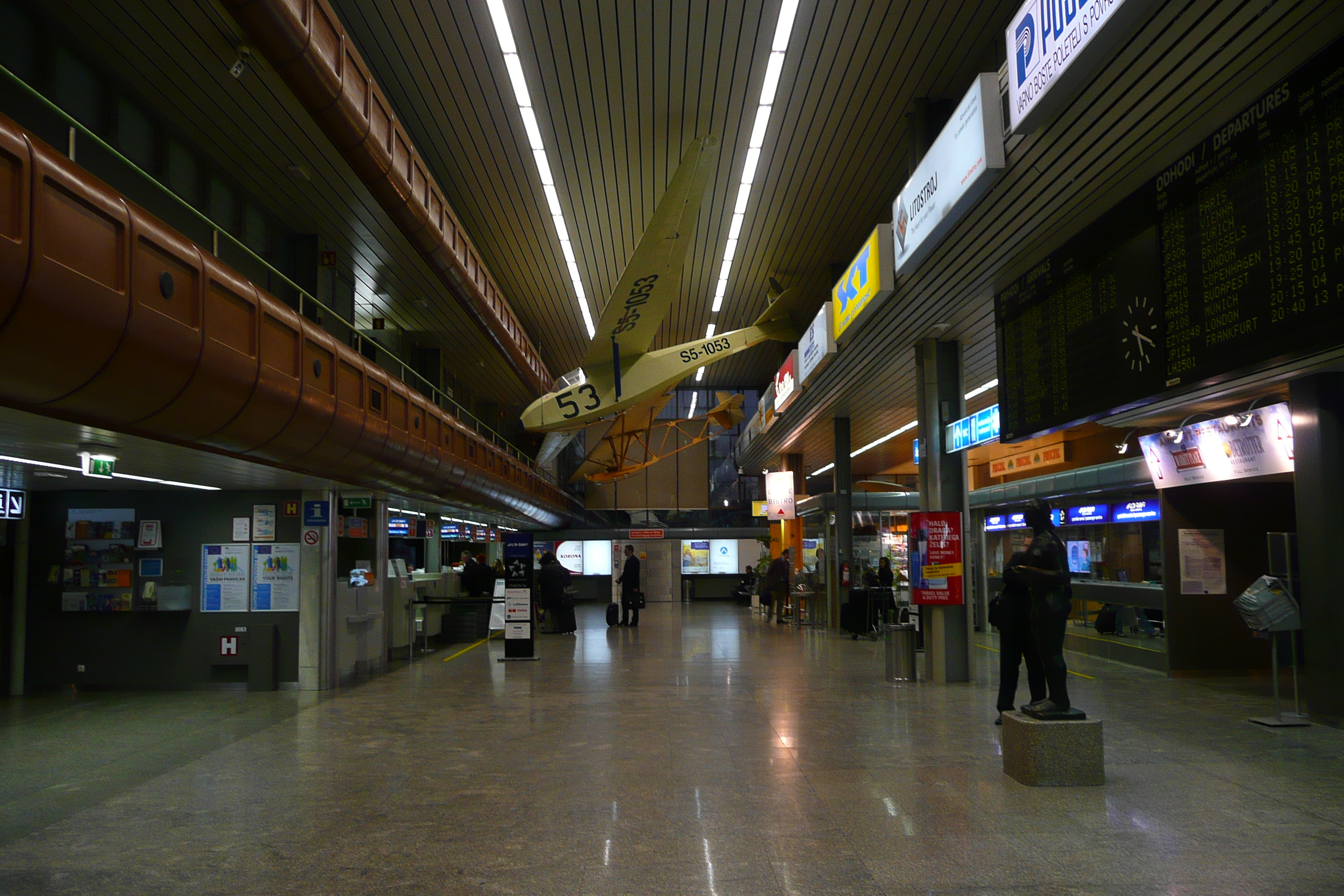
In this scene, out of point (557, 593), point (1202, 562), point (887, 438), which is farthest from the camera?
point (887, 438)

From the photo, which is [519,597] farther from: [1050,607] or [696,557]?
[696,557]

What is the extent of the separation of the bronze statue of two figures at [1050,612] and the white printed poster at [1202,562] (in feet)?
18.6

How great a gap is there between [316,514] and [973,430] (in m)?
7.86

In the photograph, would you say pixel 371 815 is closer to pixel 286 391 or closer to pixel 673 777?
pixel 673 777

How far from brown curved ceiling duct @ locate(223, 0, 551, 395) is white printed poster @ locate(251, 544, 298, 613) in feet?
13.4

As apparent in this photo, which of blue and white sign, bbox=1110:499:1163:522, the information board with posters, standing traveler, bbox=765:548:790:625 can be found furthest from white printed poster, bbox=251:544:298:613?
the information board with posters

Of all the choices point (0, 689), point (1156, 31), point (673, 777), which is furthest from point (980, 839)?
point (0, 689)

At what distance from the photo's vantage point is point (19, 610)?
36.4 ft

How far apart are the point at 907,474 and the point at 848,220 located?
744 inches

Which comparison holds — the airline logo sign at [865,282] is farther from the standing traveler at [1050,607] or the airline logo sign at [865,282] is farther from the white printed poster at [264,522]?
the white printed poster at [264,522]

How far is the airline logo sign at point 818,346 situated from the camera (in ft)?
39.1

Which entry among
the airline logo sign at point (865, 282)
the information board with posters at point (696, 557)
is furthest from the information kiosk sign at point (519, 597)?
the information board with posters at point (696, 557)

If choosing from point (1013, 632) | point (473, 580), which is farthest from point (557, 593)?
point (1013, 632)

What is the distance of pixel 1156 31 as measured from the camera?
490 cm
